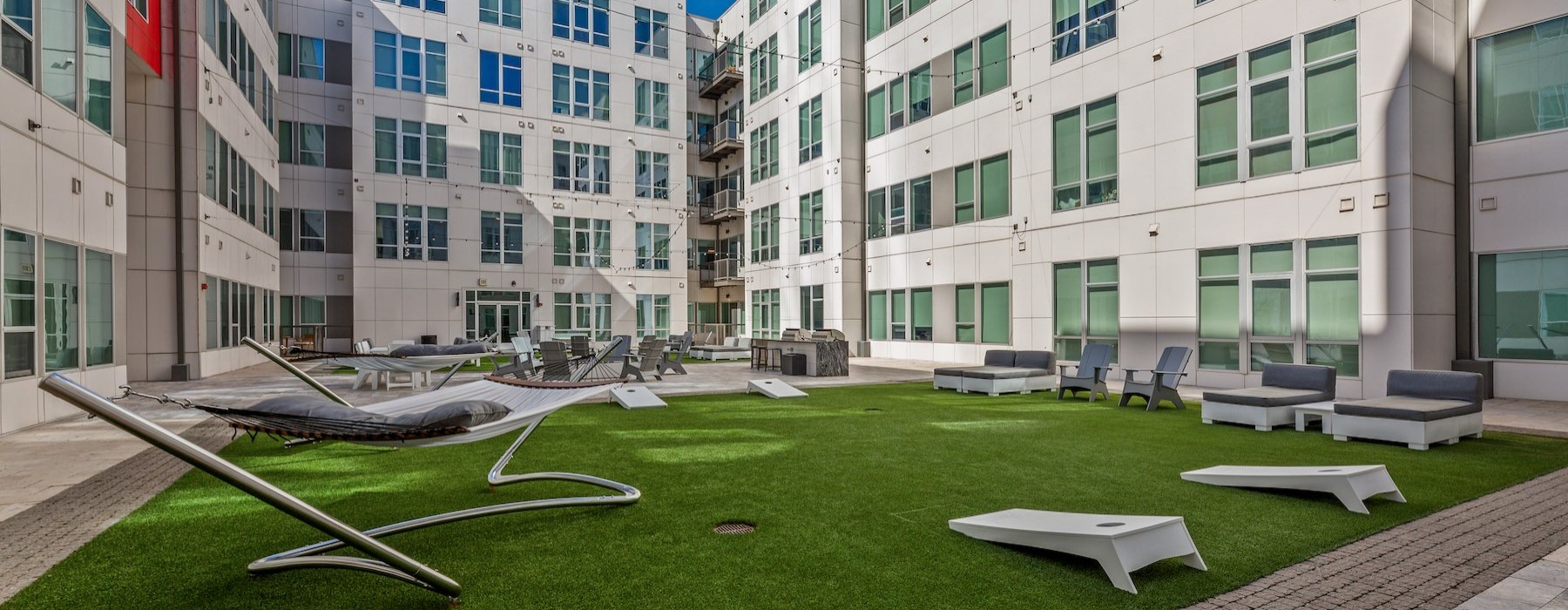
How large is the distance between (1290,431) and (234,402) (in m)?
13.9

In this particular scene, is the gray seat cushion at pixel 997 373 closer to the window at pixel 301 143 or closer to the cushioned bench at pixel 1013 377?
the cushioned bench at pixel 1013 377

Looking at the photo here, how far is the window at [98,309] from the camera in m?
10.2

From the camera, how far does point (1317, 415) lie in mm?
8445

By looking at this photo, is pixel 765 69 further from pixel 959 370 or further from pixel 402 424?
pixel 402 424

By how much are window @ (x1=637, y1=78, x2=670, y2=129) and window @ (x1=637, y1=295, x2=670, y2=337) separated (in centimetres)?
746

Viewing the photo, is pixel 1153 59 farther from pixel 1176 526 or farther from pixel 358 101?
pixel 358 101

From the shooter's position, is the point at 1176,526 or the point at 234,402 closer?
the point at 1176,526

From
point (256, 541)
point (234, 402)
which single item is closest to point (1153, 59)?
point (256, 541)

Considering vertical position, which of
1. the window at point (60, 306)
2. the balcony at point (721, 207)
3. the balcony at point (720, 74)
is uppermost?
the balcony at point (720, 74)

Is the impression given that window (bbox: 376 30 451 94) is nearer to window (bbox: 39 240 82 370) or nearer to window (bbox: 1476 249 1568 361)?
window (bbox: 39 240 82 370)

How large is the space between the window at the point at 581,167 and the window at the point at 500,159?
1.48m

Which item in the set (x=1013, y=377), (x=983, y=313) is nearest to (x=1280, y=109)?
(x=1013, y=377)

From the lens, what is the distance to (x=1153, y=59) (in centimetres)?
1494

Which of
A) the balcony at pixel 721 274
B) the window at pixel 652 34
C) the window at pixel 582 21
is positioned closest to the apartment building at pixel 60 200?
the window at pixel 582 21
